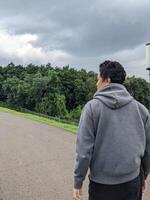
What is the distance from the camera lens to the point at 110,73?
12.7ft

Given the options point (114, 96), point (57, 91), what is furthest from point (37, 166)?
point (57, 91)

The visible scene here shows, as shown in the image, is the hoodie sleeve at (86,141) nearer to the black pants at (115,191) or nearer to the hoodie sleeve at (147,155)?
A: the black pants at (115,191)

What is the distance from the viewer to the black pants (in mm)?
3799

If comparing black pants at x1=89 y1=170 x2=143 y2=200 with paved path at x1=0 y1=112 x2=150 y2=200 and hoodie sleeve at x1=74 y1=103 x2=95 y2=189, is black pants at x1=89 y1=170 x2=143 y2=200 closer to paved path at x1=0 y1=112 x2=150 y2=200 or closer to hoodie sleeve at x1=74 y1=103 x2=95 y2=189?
hoodie sleeve at x1=74 y1=103 x2=95 y2=189

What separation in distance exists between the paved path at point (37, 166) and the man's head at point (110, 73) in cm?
345

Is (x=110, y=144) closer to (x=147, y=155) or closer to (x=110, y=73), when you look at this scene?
(x=147, y=155)

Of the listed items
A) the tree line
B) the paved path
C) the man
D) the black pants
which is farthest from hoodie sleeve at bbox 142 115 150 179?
the tree line

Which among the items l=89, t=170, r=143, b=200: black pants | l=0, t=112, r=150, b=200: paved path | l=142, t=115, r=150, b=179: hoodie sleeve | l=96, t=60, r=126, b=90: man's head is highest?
l=96, t=60, r=126, b=90: man's head

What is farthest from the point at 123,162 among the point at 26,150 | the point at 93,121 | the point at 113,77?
the point at 26,150

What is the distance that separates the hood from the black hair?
0.17ft

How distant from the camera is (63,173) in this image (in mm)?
8828

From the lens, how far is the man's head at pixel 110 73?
12.8 feet

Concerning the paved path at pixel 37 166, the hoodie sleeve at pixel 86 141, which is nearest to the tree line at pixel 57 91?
the paved path at pixel 37 166

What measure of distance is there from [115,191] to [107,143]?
0.40m
